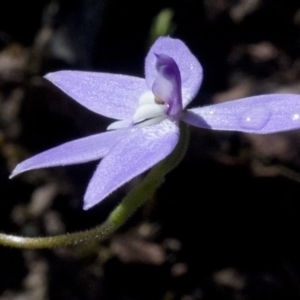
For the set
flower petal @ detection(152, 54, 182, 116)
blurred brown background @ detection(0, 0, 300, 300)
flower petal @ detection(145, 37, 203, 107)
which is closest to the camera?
flower petal @ detection(152, 54, 182, 116)

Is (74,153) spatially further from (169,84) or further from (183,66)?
(183,66)

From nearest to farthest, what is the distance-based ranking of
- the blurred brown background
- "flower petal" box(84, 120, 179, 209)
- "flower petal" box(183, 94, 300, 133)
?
1. "flower petal" box(84, 120, 179, 209)
2. "flower petal" box(183, 94, 300, 133)
3. the blurred brown background

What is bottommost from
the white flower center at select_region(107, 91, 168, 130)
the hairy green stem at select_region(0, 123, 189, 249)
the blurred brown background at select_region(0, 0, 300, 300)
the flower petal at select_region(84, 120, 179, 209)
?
the blurred brown background at select_region(0, 0, 300, 300)

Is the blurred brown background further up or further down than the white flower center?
further down

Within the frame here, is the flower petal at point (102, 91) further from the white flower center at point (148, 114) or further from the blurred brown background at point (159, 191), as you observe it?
the blurred brown background at point (159, 191)

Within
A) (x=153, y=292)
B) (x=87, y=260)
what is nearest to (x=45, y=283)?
(x=87, y=260)

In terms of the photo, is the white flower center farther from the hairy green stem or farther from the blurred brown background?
the blurred brown background

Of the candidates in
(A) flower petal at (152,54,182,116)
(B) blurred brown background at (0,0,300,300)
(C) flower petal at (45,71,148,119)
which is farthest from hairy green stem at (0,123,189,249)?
(B) blurred brown background at (0,0,300,300)

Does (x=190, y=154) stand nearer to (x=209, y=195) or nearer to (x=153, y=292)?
Result: (x=209, y=195)
